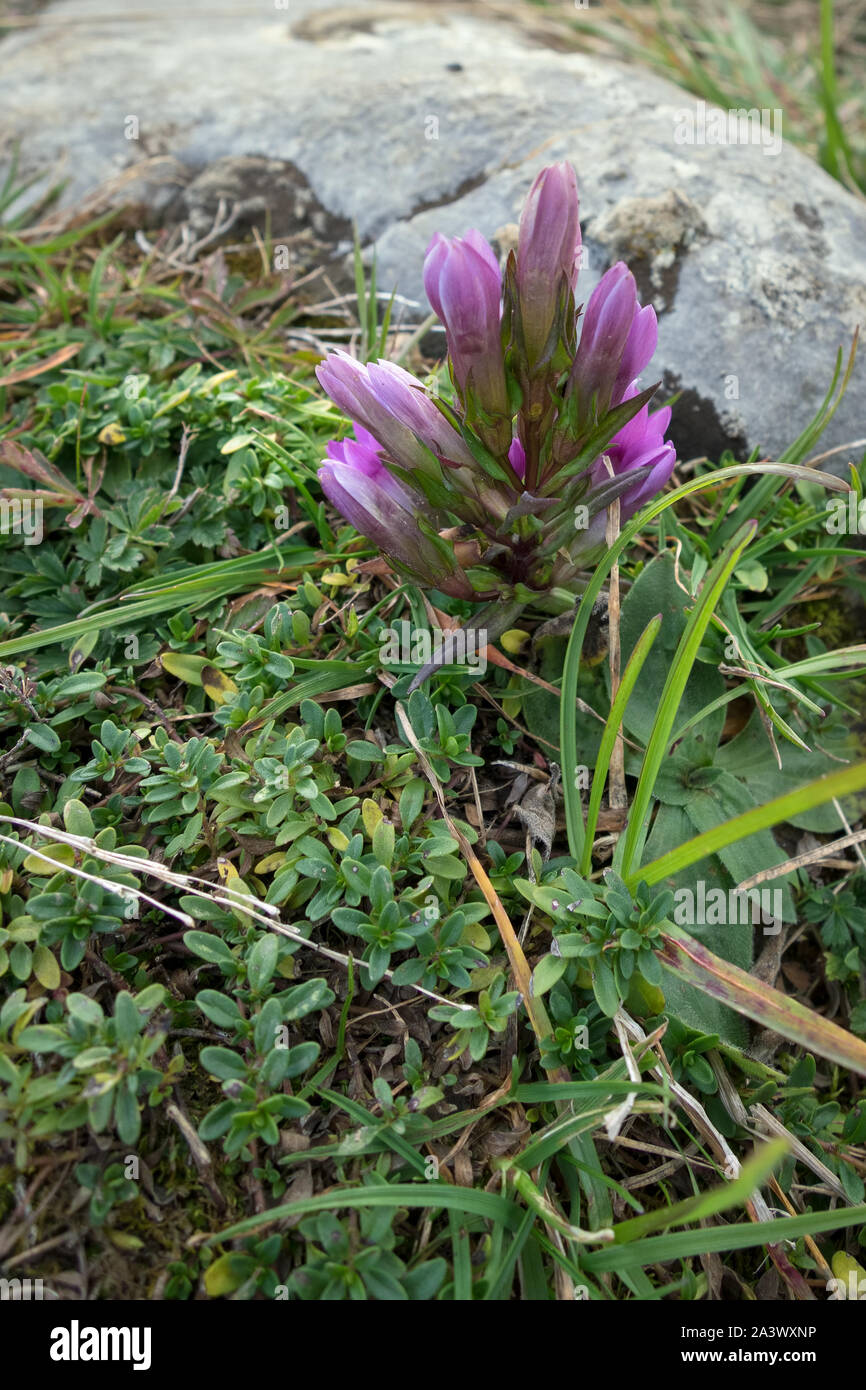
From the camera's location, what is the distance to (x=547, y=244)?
1.68 metres

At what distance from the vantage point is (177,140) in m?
3.36

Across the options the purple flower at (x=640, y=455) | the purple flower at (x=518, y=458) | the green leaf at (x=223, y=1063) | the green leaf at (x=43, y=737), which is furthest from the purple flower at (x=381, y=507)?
the green leaf at (x=223, y=1063)

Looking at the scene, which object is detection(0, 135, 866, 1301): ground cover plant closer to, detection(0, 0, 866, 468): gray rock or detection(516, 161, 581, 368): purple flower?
detection(516, 161, 581, 368): purple flower

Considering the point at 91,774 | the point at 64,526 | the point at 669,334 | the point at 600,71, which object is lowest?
the point at 91,774

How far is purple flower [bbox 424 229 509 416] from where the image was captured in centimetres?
170

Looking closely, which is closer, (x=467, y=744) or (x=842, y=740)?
(x=467, y=744)

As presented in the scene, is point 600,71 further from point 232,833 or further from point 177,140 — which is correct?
point 232,833

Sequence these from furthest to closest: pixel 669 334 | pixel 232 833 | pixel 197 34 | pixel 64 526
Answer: pixel 197 34 < pixel 669 334 < pixel 64 526 < pixel 232 833

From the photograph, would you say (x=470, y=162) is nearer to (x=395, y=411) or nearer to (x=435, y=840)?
(x=395, y=411)

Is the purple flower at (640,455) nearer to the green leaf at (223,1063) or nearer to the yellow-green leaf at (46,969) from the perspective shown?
the green leaf at (223,1063)

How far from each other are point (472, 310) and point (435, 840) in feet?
3.39

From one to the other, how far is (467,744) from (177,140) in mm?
2783

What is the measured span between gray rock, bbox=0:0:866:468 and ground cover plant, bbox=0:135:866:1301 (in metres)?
0.38
